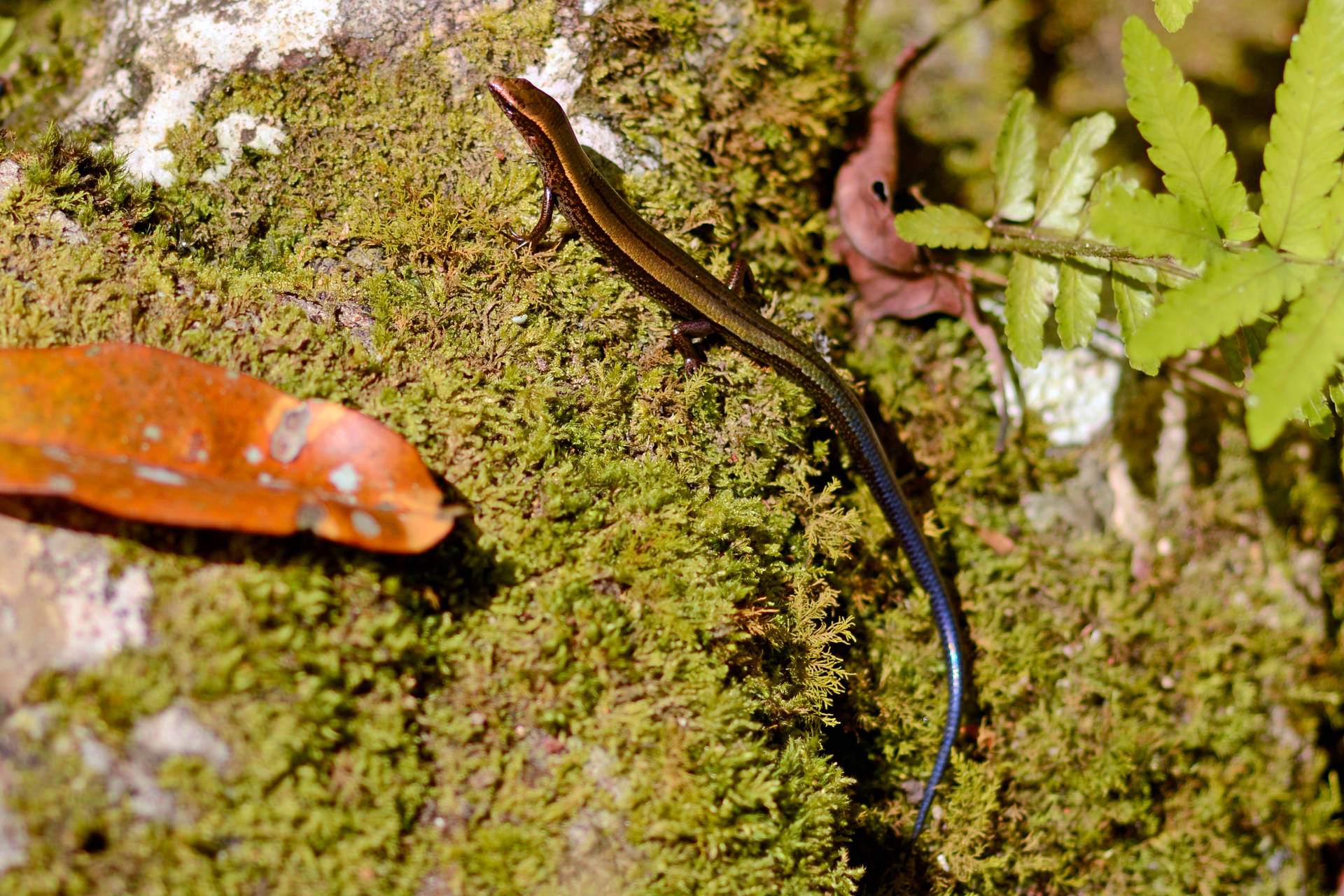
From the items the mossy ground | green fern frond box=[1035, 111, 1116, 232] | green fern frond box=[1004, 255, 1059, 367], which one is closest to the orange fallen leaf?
the mossy ground

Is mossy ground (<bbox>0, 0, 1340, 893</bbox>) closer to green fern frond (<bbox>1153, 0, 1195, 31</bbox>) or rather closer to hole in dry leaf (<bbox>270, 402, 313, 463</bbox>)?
hole in dry leaf (<bbox>270, 402, 313, 463</bbox>)

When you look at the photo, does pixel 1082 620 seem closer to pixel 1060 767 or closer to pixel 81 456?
pixel 1060 767

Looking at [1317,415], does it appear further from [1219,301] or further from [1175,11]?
[1175,11]

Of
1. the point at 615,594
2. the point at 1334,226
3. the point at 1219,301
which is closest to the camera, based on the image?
the point at 1219,301

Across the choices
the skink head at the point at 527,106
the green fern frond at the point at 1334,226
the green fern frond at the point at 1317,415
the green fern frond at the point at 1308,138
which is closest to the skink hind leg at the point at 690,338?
the skink head at the point at 527,106

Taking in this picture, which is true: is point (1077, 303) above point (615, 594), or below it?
above

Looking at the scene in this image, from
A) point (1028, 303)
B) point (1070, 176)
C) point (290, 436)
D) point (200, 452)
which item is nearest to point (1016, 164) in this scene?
point (1070, 176)

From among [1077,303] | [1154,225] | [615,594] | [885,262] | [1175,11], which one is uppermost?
[1175,11]
